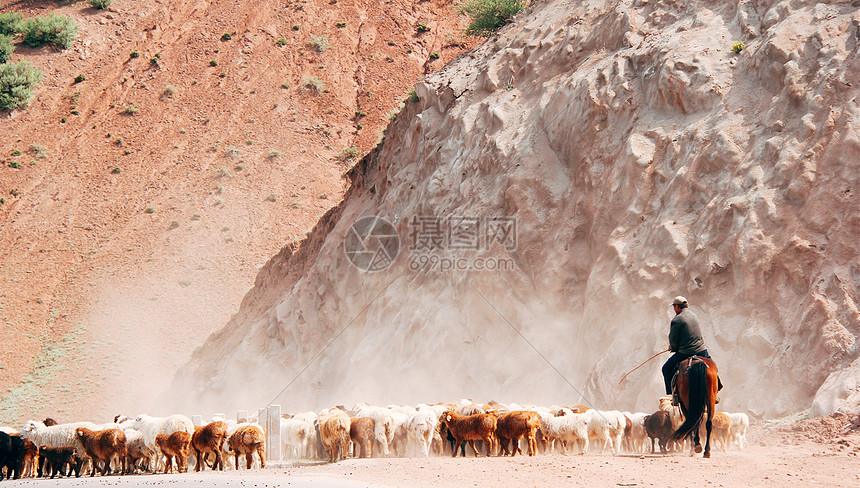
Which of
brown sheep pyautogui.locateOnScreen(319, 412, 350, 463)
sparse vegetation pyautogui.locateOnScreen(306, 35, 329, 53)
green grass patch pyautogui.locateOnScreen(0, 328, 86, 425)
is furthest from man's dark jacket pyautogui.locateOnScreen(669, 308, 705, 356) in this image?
sparse vegetation pyautogui.locateOnScreen(306, 35, 329, 53)

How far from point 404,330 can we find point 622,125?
930cm

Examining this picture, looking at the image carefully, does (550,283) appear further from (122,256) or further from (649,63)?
(122,256)

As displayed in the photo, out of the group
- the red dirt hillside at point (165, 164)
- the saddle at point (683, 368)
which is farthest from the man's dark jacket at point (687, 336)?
the red dirt hillside at point (165, 164)

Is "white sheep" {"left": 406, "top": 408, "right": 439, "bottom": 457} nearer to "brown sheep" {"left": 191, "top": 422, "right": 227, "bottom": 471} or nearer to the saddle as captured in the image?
"brown sheep" {"left": 191, "top": 422, "right": 227, "bottom": 471}

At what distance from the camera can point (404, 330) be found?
25.8 m

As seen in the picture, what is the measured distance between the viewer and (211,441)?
14.8 metres

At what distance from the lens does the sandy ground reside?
981 centimetres

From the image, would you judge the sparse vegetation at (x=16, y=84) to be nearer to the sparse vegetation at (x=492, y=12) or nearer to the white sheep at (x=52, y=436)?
the sparse vegetation at (x=492, y=12)

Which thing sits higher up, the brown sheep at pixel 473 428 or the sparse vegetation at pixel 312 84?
the sparse vegetation at pixel 312 84

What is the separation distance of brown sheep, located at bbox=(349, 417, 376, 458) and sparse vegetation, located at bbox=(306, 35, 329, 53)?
2051 inches

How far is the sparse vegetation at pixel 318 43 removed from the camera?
209ft

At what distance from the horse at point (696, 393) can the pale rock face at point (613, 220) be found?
9.26 ft

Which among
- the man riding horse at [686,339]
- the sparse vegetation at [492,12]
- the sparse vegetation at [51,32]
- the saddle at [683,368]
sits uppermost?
the sparse vegetation at [51,32]

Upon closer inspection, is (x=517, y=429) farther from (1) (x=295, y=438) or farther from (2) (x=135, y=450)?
(2) (x=135, y=450)
